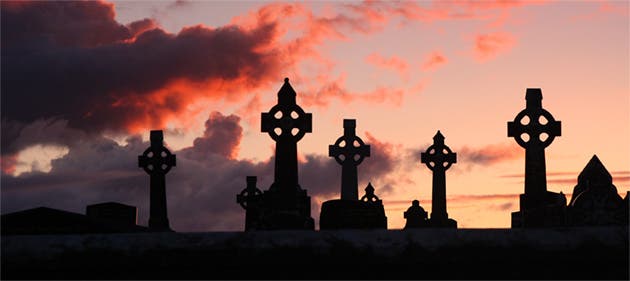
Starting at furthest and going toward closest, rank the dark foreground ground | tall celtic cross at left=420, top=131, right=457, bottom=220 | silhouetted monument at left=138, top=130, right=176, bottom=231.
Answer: tall celtic cross at left=420, top=131, right=457, bottom=220 → silhouetted monument at left=138, top=130, right=176, bottom=231 → the dark foreground ground

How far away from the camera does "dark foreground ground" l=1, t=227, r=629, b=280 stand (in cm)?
885

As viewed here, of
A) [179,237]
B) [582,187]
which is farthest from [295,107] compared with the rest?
[179,237]

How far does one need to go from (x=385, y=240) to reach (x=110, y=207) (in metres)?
16.9

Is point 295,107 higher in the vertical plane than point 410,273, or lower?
higher

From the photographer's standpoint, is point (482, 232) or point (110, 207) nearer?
point (482, 232)

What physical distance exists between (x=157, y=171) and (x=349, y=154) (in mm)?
7367

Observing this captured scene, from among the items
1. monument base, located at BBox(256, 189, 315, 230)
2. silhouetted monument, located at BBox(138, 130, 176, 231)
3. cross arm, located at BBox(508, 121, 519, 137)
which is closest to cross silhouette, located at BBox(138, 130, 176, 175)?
silhouetted monument, located at BBox(138, 130, 176, 231)

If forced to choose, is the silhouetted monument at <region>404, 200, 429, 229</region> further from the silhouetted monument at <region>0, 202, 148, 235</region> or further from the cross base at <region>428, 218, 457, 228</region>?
the silhouetted monument at <region>0, 202, 148, 235</region>

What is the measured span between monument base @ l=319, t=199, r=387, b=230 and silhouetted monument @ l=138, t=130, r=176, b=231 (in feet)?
46.8

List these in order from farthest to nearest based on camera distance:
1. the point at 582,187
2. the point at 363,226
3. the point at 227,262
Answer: the point at 582,187, the point at 363,226, the point at 227,262

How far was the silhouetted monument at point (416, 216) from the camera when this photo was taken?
1168 inches

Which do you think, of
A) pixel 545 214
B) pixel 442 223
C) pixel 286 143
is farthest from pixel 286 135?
pixel 442 223

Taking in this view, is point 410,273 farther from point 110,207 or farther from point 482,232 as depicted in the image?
point 110,207

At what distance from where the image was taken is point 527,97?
80.0ft
